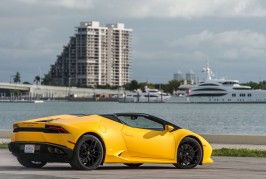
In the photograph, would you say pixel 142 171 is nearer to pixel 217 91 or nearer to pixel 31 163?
pixel 31 163

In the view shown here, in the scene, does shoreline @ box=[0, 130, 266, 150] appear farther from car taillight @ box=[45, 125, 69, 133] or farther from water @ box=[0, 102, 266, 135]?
water @ box=[0, 102, 266, 135]

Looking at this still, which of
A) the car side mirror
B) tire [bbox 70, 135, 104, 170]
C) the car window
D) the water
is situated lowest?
the water

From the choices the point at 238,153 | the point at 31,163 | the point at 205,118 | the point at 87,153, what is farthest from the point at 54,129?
the point at 205,118

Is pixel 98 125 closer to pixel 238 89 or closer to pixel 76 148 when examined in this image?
pixel 76 148

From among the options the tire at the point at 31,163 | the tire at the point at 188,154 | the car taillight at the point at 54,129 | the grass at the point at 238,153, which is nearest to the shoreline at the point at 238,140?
the grass at the point at 238,153

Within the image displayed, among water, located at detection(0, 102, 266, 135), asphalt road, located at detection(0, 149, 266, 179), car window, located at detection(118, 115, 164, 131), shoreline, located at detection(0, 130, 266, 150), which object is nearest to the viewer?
asphalt road, located at detection(0, 149, 266, 179)

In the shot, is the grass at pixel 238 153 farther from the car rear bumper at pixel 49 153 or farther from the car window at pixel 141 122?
the car rear bumper at pixel 49 153

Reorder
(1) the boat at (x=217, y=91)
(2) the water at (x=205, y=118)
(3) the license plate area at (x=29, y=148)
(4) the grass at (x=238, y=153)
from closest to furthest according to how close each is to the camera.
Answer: (3) the license plate area at (x=29, y=148)
(4) the grass at (x=238, y=153)
(2) the water at (x=205, y=118)
(1) the boat at (x=217, y=91)

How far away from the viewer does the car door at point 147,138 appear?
1555 cm

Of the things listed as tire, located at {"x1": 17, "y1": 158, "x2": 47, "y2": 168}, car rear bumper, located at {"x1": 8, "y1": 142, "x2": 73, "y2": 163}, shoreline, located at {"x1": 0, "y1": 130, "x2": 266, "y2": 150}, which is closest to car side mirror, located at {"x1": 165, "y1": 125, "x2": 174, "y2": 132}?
car rear bumper, located at {"x1": 8, "y1": 142, "x2": 73, "y2": 163}

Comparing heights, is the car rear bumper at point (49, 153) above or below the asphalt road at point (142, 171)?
above

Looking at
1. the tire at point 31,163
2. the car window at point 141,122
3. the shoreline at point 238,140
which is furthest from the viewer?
the shoreline at point 238,140

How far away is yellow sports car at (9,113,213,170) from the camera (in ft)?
47.9

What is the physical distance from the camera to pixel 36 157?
14711 millimetres
